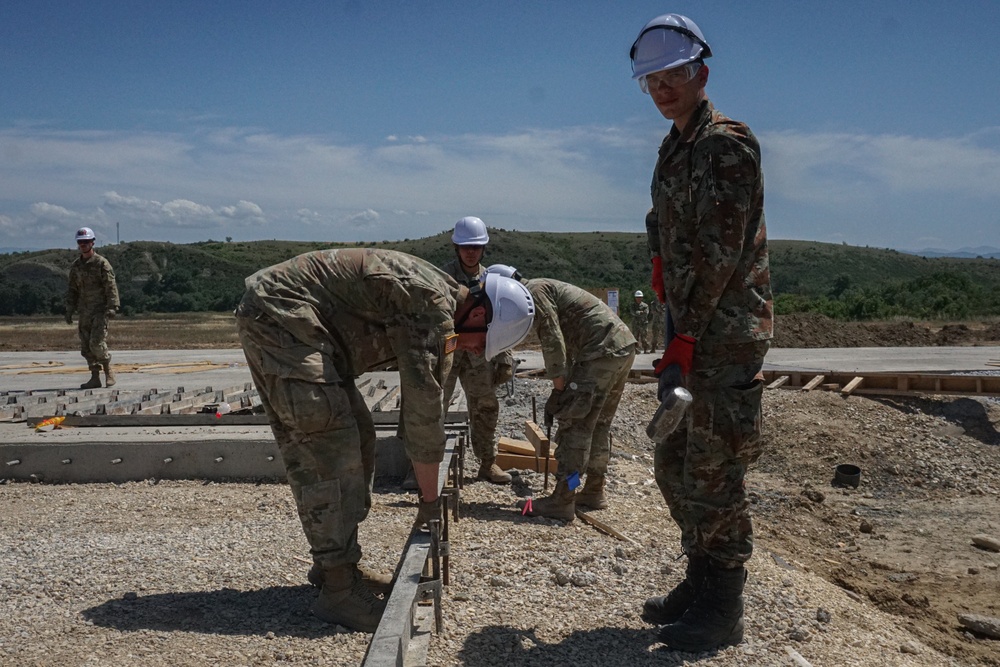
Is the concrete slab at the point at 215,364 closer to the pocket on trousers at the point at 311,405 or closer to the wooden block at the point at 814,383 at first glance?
the wooden block at the point at 814,383

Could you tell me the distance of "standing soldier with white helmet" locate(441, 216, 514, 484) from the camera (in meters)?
6.89

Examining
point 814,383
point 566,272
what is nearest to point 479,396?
point 814,383

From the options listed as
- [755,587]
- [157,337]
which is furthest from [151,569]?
[157,337]

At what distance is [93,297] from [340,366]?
9.92 m

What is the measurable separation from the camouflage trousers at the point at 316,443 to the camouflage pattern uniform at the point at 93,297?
966cm

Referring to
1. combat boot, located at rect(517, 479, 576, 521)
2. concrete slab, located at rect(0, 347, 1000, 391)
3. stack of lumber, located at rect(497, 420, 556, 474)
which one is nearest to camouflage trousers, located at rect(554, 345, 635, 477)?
combat boot, located at rect(517, 479, 576, 521)

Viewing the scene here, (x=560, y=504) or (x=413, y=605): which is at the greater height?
(x=413, y=605)

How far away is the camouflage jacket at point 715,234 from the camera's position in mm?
3482

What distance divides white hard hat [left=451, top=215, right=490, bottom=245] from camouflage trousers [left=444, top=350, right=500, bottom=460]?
0.96m

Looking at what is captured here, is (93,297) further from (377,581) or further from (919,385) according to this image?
(919,385)

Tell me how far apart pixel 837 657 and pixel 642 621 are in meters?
0.84

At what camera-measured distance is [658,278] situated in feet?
12.9

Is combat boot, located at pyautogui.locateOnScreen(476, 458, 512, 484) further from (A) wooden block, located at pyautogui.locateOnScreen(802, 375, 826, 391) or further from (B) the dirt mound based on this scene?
(B) the dirt mound

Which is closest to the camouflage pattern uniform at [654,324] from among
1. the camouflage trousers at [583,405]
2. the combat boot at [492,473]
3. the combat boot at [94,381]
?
the combat boot at [94,381]
